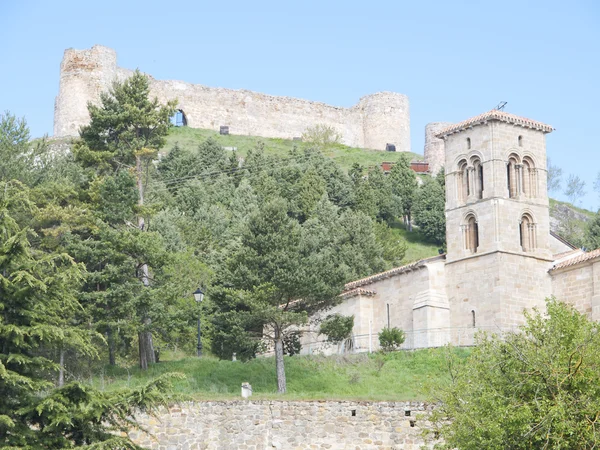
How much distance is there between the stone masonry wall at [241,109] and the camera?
3519 inches

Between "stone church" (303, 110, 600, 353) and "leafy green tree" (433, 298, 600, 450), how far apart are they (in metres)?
16.4

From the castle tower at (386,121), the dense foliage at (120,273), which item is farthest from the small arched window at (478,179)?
the castle tower at (386,121)

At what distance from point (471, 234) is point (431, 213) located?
89.7ft

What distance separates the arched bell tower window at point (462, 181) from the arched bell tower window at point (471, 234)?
103cm

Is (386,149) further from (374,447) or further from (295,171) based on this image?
(374,447)

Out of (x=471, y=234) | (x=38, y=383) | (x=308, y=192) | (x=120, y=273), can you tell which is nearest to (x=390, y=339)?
(x=471, y=234)

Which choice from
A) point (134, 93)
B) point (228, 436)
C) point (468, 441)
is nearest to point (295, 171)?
point (134, 93)

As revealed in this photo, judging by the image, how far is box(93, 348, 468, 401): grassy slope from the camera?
119 ft

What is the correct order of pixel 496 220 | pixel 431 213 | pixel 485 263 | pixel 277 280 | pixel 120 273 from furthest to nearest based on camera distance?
1. pixel 431 213
2. pixel 496 220
3. pixel 485 263
4. pixel 120 273
5. pixel 277 280

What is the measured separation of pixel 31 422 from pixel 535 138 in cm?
2862

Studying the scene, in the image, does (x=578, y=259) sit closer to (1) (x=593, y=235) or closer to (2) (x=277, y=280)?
(2) (x=277, y=280)

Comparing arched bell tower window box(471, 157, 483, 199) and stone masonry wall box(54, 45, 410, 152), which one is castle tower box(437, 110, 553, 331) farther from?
stone masonry wall box(54, 45, 410, 152)

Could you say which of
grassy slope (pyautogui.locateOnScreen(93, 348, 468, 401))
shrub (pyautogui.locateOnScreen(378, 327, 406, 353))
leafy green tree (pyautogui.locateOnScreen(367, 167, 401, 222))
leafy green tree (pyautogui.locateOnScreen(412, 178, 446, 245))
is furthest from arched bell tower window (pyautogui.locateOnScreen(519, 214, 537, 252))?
leafy green tree (pyautogui.locateOnScreen(412, 178, 446, 245))

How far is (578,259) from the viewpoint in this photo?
4338 cm
